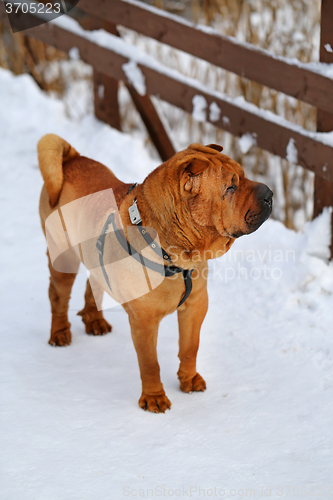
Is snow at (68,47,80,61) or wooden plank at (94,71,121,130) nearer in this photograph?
snow at (68,47,80,61)

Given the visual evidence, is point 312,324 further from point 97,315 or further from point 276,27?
point 276,27

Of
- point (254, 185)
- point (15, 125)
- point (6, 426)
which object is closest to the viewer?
point (254, 185)

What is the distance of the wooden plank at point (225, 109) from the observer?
3455 millimetres

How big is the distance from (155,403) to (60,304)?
94 cm

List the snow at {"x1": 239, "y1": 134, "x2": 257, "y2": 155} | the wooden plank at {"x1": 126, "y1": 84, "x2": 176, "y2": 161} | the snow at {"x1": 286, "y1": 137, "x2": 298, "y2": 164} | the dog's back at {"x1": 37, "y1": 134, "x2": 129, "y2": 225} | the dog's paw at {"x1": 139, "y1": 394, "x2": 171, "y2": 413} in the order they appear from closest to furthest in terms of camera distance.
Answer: the dog's paw at {"x1": 139, "y1": 394, "x2": 171, "y2": 413} < the dog's back at {"x1": 37, "y1": 134, "x2": 129, "y2": 225} < the snow at {"x1": 286, "y1": 137, "x2": 298, "y2": 164} < the snow at {"x1": 239, "y1": 134, "x2": 257, "y2": 155} < the wooden plank at {"x1": 126, "y1": 84, "x2": 176, "y2": 161}

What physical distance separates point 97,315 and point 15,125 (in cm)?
372

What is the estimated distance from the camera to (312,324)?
124 inches

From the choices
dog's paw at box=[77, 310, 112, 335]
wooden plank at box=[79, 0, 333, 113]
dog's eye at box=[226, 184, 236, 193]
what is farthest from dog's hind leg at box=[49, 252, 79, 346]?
wooden plank at box=[79, 0, 333, 113]

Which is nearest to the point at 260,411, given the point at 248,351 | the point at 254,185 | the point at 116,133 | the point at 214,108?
the point at 248,351

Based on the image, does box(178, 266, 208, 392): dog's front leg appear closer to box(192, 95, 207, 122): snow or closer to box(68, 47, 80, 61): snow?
box(192, 95, 207, 122): snow

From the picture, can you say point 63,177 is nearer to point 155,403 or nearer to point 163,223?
point 163,223

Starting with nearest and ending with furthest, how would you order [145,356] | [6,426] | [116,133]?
[6,426], [145,356], [116,133]

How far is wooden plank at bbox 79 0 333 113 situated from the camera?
3352mm

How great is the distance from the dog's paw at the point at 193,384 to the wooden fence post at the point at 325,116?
162cm
